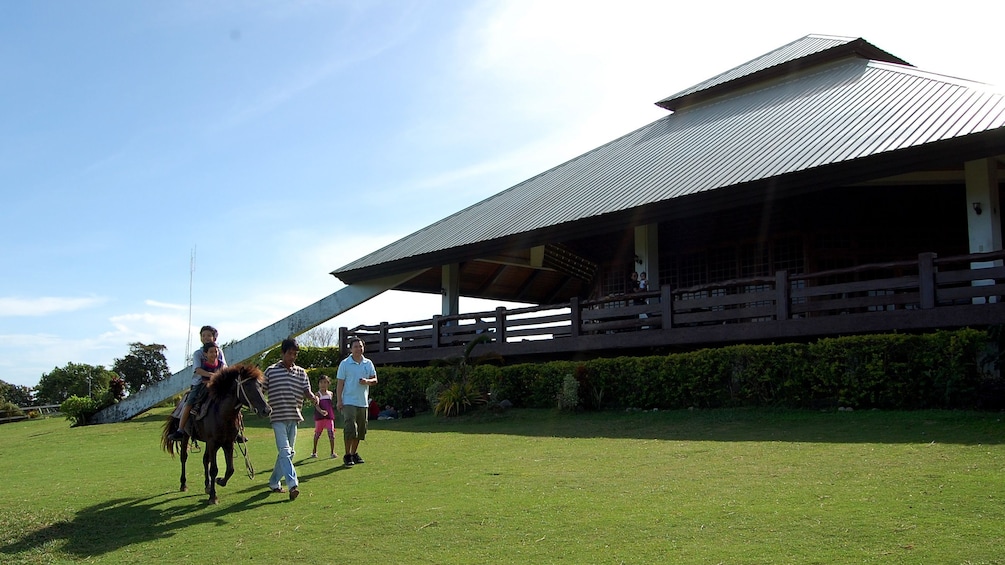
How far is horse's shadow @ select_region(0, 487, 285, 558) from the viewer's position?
27.4 feet

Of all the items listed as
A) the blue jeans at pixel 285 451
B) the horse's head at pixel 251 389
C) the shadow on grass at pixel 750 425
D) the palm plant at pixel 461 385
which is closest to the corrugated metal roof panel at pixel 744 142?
the palm plant at pixel 461 385

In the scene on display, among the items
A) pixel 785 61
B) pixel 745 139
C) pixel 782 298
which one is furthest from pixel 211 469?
pixel 785 61

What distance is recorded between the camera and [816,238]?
20.3 m

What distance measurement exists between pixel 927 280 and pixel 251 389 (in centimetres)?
1109

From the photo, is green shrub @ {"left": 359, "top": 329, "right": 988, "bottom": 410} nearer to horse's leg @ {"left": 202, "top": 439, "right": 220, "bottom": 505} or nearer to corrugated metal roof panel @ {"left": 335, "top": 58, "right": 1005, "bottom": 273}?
corrugated metal roof panel @ {"left": 335, "top": 58, "right": 1005, "bottom": 273}

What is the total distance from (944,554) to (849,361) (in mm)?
8138

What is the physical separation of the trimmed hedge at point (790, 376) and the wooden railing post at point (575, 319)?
172cm

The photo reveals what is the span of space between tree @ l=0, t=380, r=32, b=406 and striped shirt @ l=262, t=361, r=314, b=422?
138 ft

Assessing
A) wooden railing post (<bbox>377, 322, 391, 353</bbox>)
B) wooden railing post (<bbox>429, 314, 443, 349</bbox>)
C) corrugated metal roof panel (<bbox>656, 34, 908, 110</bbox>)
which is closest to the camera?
wooden railing post (<bbox>429, 314, 443, 349</bbox>)

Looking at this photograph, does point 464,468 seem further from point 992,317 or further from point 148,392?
point 148,392

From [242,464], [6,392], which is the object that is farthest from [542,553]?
[6,392]

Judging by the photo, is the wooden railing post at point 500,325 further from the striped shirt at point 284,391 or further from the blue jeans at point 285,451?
the blue jeans at point 285,451

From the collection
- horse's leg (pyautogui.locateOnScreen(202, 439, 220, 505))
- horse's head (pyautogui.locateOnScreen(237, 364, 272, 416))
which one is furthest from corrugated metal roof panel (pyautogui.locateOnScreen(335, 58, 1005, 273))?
horse's leg (pyautogui.locateOnScreen(202, 439, 220, 505))

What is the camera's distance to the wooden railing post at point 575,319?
19.9 metres
